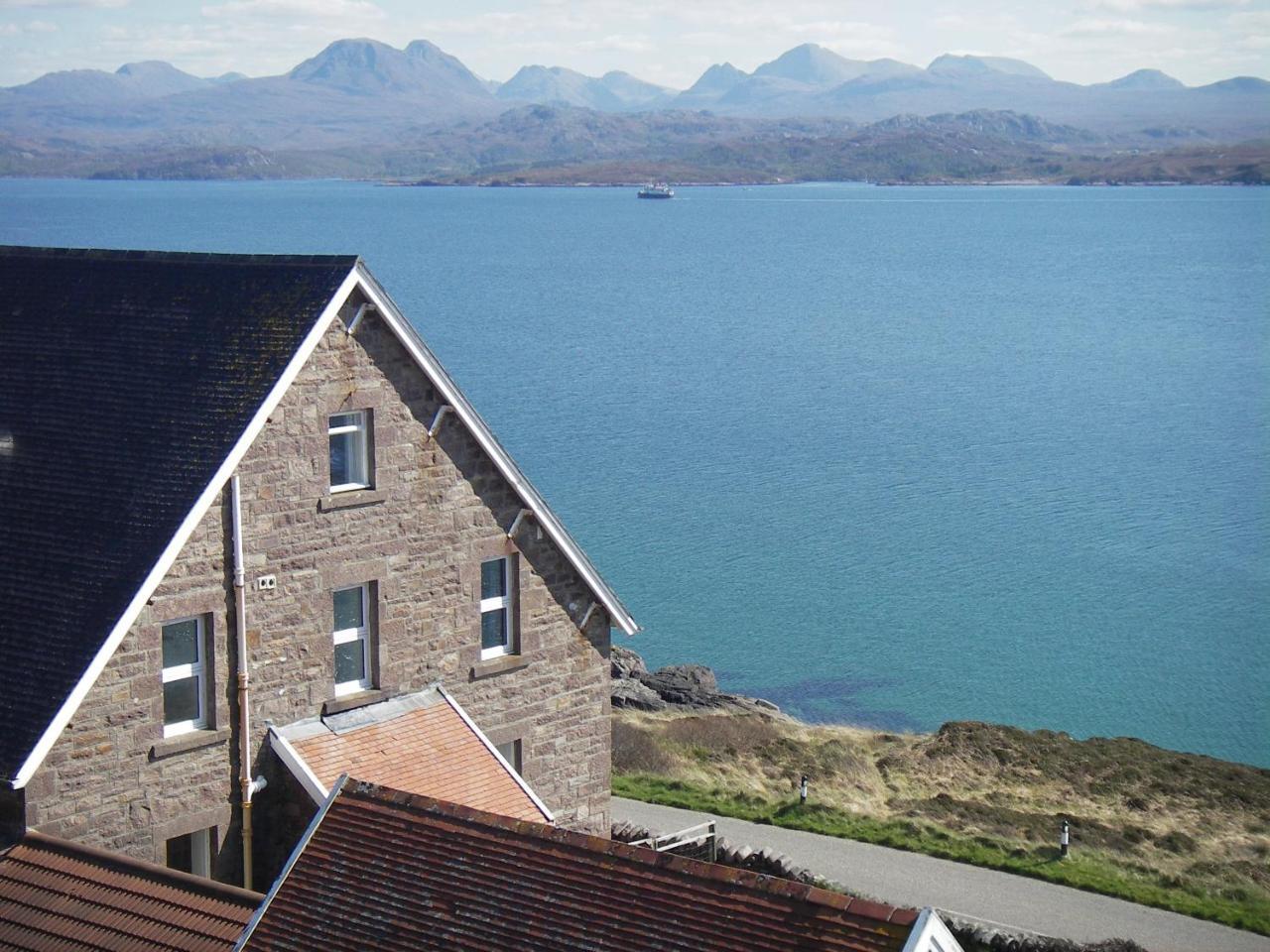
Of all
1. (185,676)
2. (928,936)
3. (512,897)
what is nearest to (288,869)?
(512,897)

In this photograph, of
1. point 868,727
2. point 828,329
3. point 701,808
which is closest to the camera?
point 701,808

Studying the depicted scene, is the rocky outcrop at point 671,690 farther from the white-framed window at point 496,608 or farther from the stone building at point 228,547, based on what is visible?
the stone building at point 228,547

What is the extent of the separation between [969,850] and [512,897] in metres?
17.3

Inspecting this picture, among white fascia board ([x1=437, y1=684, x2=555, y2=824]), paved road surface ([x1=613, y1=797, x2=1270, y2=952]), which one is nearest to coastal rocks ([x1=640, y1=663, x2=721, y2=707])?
paved road surface ([x1=613, y1=797, x2=1270, y2=952])

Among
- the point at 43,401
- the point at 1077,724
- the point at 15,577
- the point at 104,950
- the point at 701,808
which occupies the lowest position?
the point at 1077,724

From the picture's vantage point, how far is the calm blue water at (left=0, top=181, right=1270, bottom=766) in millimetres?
52500

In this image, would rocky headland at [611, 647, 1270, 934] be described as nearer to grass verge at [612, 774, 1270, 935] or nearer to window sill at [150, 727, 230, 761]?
grass verge at [612, 774, 1270, 935]

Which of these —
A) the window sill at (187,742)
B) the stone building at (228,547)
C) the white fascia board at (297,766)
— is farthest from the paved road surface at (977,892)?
the window sill at (187,742)

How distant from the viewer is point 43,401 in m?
21.4

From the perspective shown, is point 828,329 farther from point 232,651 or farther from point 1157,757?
point 232,651

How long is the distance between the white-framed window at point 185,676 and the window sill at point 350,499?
7.27 feet

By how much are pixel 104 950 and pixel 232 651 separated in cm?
441

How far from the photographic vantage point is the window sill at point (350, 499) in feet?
68.2

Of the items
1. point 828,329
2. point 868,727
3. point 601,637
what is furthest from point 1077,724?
point 828,329
